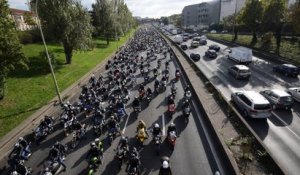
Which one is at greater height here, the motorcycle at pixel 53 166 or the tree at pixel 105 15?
the tree at pixel 105 15

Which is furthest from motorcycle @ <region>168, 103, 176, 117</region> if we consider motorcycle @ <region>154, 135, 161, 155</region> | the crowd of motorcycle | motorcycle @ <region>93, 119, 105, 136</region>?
motorcycle @ <region>93, 119, 105, 136</region>

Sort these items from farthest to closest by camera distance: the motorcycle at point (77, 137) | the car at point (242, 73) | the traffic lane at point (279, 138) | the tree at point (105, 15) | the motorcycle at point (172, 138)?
the tree at point (105, 15) → the car at point (242, 73) → the motorcycle at point (77, 137) → the motorcycle at point (172, 138) → the traffic lane at point (279, 138)

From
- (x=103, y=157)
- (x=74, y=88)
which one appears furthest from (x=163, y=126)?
(x=74, y=88)

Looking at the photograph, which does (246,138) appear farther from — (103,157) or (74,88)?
(74,88)

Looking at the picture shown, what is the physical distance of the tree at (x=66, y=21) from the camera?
35.4 meters

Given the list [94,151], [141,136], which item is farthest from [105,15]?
[94,151]

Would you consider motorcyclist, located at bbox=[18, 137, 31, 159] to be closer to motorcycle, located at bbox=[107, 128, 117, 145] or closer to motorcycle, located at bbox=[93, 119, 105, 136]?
motorcycle, located at bbox=[93, 119, 105, 136]

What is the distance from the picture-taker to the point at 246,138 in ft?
49.4

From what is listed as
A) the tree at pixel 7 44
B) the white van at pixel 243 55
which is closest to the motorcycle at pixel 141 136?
the tree at pixel 7 44

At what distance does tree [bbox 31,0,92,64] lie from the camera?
35.4 meters

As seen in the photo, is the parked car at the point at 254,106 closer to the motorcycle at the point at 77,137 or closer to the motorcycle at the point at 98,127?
the motorcycle at the point at 98,127

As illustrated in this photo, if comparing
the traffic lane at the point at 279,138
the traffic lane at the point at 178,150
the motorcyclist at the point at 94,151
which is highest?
the motorcyclist at the point at 94,151

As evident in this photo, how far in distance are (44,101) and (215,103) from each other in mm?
16786

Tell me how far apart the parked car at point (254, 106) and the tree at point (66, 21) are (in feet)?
89.1
